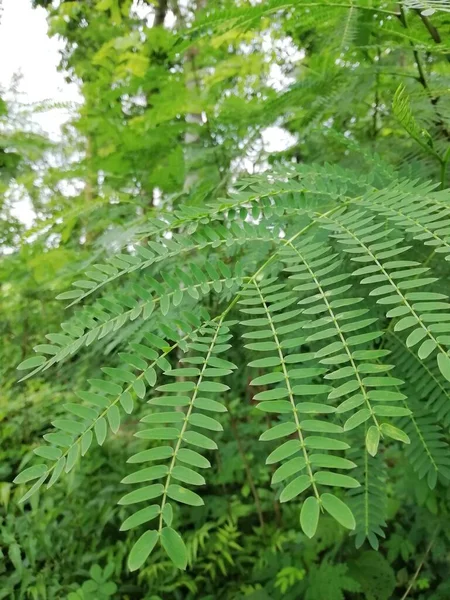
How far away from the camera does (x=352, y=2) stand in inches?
35.6

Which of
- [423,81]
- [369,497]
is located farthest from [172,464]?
[423,81]

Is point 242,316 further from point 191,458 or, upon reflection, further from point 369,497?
point 191,458

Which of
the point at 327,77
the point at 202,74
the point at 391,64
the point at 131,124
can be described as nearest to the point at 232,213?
the point at 327,77

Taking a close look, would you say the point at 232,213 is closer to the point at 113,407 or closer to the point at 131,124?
the point at 113,407

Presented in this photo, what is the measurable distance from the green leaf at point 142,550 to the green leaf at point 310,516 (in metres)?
0.11

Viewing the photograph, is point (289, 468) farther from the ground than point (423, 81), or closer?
closer

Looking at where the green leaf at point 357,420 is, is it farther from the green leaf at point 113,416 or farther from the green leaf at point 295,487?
the green leaf at point 113,416

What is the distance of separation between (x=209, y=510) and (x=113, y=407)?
74.0 inches

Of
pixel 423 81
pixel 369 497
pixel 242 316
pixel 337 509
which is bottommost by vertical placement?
pixel 369 497

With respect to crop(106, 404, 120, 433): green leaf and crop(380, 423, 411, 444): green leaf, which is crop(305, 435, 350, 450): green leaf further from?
crop(106, 404, 120, 433): green leaf

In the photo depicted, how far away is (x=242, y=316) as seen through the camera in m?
1.15

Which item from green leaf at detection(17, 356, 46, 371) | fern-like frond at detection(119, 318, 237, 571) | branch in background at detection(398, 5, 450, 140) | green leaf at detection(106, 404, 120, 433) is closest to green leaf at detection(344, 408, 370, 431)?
fern-like frond at detection(119, 318, 237, 571)

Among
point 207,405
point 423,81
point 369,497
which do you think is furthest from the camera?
point 423,81

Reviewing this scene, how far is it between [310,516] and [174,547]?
0.10m
